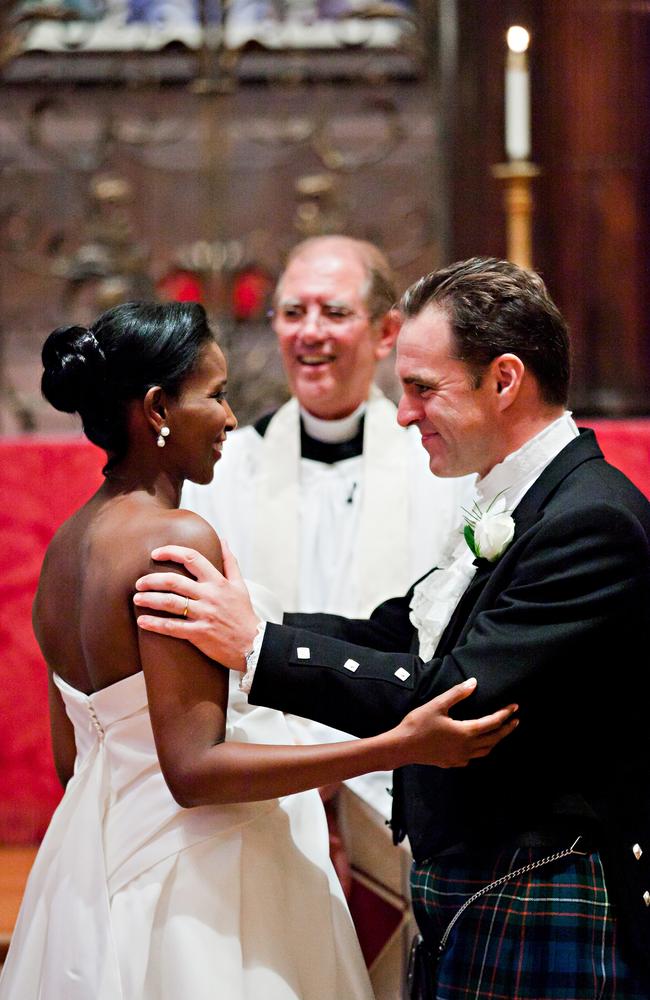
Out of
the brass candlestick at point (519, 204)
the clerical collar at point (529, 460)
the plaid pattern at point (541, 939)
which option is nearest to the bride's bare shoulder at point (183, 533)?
the clerical collar at point (529, 460)

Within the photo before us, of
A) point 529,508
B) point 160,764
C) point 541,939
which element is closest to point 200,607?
point 160,764

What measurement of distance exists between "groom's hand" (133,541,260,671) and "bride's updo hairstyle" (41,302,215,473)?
32 centimetres

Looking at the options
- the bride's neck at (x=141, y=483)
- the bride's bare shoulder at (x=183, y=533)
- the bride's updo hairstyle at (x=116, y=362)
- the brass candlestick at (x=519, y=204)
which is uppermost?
the brass candlestick at (x=519, y=204)

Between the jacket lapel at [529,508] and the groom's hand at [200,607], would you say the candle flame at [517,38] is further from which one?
the groom's hand at [200,607]

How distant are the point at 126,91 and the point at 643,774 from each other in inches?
260

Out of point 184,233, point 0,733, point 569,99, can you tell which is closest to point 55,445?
point 0,733

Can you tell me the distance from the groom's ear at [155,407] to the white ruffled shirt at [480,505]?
663 mm

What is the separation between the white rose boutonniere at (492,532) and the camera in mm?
2453

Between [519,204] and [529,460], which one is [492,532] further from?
[519,204]

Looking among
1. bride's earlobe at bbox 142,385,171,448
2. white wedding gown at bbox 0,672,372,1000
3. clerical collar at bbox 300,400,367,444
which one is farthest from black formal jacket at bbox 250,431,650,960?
clerical collar at bbox 300,400,367,444

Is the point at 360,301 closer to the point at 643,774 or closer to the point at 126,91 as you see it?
the point at 643,774

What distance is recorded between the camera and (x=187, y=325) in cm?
250

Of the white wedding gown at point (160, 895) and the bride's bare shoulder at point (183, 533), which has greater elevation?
the bride's bare shoulder at point (183, 533)

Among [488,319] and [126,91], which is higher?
[126,91]
